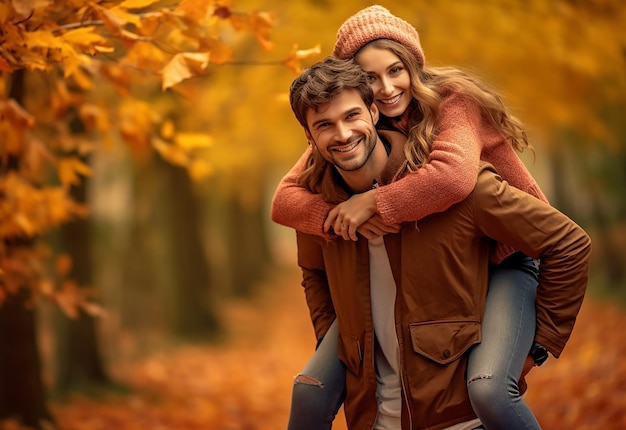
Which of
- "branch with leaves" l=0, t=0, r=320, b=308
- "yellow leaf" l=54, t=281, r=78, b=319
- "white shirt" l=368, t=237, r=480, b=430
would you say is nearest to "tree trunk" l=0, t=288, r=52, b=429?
"branch with leaves" l=0, t=0, r=320, b=308

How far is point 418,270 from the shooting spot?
11.8 ft

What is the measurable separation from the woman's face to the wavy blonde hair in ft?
0.08

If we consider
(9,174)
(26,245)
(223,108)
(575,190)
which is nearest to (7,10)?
(9,174)

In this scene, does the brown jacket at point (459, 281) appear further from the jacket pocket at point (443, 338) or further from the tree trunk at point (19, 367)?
the tree trunk at point (19, 367)

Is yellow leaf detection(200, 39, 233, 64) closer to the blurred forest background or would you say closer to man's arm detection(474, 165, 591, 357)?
the blurred forest background

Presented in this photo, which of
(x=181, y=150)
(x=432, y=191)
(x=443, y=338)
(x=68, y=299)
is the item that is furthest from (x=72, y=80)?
(x=443, y=338)

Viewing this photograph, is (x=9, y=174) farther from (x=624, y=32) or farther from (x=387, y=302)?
(x=624, y=32)

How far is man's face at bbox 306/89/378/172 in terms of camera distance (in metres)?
Answer: 3.61

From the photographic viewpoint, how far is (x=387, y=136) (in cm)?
386

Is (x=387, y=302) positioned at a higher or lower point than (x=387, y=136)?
lower

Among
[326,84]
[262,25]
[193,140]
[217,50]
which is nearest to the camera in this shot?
[326,84]

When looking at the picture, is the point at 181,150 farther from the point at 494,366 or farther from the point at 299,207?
the point at 494,366

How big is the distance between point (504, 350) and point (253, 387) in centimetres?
738

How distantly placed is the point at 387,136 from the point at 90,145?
97.8 inches
